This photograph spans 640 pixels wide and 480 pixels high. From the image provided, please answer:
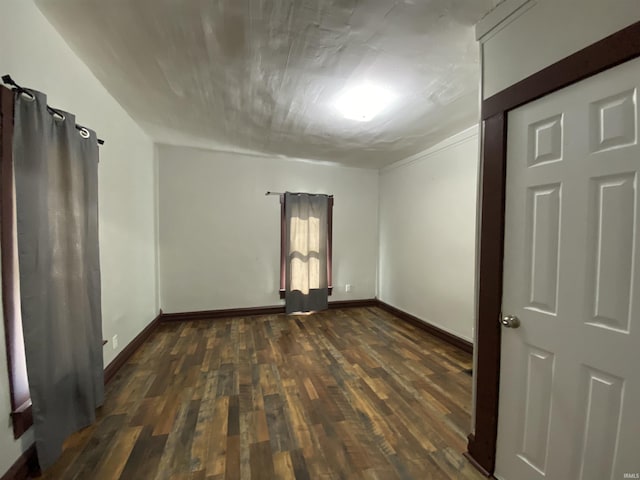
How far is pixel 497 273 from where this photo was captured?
1.34m

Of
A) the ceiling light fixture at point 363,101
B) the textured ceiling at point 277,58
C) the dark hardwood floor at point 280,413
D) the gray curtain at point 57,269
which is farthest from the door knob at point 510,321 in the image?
the gray curtain at point 57,269

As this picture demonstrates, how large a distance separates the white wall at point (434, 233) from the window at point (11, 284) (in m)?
3.18

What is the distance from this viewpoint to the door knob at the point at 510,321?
1.27 meters

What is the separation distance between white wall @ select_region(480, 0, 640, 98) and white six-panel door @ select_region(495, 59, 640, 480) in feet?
0.54

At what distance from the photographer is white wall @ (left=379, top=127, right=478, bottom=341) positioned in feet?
9.46

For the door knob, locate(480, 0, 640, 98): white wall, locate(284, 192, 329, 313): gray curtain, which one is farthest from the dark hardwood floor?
locate(480, 0, 640, 98): white wall

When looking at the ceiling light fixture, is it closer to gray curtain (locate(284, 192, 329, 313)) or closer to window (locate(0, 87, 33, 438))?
gray curtain (locate(284, 192, 329, 313))

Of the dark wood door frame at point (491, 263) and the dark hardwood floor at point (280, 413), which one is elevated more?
the dark wood door frame at point (491, 263)

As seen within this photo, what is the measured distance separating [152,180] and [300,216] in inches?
83.7

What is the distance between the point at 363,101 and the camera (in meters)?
2.22

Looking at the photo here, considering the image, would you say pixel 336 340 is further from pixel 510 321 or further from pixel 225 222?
pixel 225 222

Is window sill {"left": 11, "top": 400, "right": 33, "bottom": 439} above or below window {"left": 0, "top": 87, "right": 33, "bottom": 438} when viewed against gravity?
below

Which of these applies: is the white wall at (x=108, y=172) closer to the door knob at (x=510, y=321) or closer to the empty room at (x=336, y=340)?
the empty room at (x=336, y=340)

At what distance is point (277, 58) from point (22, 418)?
2.50 metres
